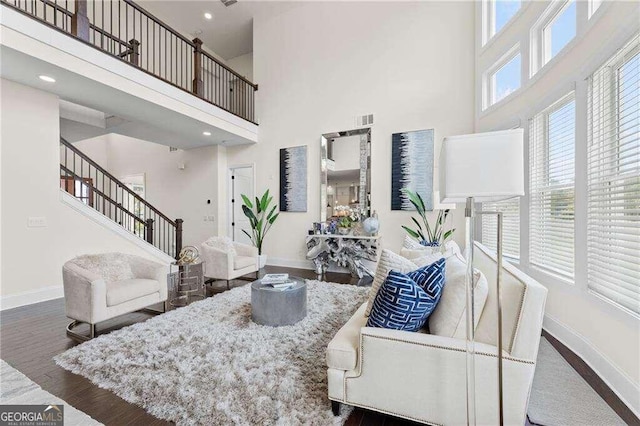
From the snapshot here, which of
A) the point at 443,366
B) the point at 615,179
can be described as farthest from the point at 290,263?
the point at 615,179

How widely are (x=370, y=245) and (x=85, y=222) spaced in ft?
14.7

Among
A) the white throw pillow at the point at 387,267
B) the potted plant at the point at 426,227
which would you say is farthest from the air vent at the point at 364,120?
the white throw pillow at the point at 387,267

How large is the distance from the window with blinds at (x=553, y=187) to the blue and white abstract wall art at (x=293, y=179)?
369cm

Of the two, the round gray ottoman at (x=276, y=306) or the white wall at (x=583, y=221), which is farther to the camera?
the round gray ottoman at (x=276, y=306)

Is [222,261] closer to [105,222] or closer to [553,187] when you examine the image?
[105,222]

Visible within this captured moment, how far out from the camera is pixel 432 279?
4.71 ft

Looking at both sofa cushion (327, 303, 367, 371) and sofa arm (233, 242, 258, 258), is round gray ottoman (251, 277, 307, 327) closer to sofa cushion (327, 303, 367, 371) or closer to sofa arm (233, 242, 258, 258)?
sofa cushion (327, 303, 367, 371)

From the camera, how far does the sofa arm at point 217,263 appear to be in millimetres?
3965

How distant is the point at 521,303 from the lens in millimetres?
1186

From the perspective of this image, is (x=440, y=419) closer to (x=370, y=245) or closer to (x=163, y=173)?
(x=370, y=245)

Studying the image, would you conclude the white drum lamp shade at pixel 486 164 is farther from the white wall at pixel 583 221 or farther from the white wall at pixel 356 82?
the white wall at pixel 356 82

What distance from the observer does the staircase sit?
4920 millimetres

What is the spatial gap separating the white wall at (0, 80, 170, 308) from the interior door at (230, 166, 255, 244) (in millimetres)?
2925

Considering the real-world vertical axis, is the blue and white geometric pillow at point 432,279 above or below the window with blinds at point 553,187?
below
